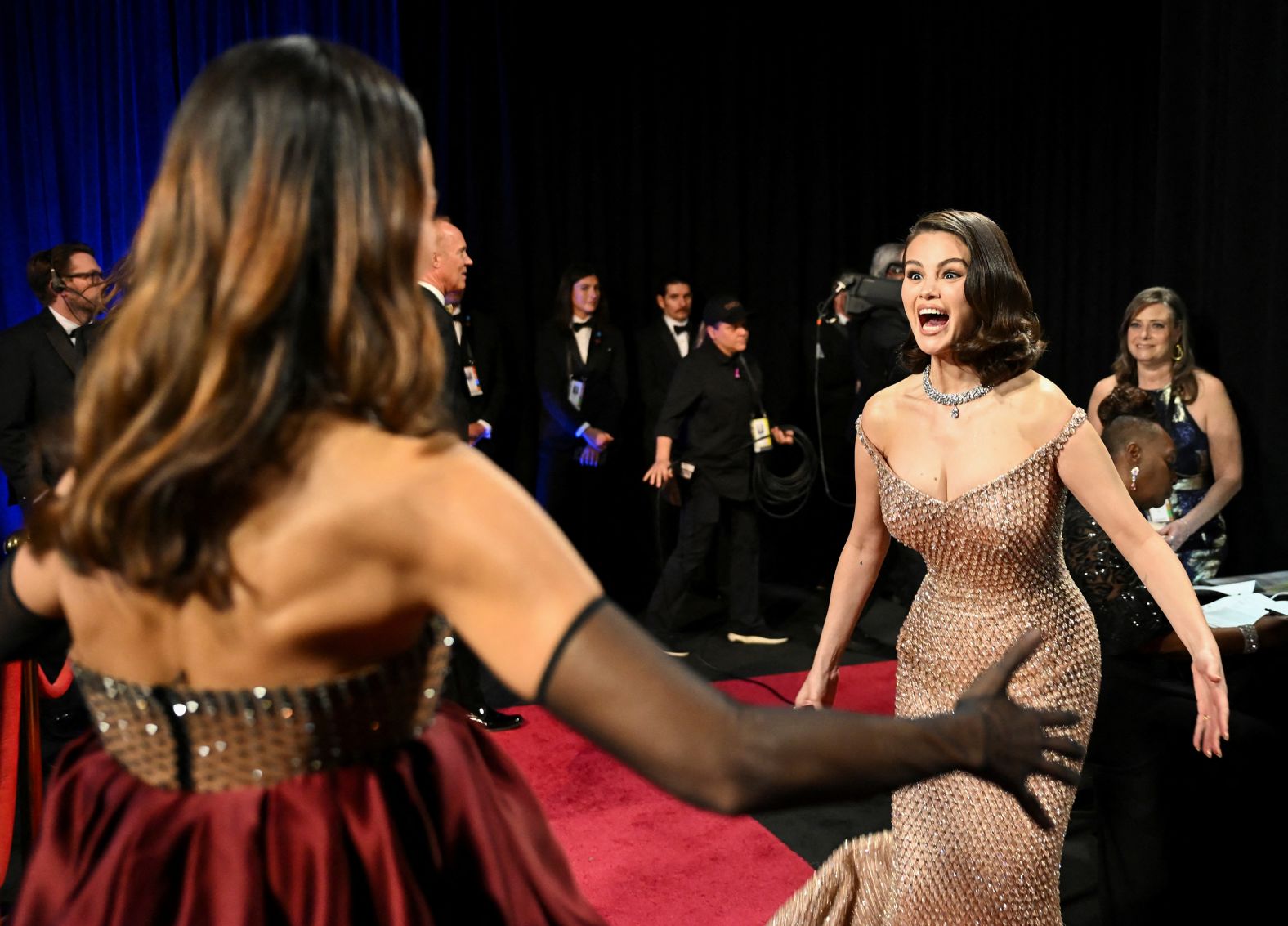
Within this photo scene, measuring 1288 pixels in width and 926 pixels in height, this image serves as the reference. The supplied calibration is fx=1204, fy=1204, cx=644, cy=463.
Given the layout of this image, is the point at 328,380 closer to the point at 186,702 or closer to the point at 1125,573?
the point at 186,702

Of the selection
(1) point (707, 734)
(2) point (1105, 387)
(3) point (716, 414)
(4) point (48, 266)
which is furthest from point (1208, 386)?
(4) point (48, 266)

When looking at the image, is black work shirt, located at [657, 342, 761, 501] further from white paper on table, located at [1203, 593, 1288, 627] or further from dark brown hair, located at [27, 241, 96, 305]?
white paper on table, located at [1203, 593, 1288, 627]

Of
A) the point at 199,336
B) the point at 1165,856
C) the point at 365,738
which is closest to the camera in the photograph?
the point at 199,336

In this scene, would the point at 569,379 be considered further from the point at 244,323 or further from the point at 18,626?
the point at 244,323

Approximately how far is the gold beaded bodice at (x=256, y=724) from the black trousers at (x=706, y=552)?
5281mm

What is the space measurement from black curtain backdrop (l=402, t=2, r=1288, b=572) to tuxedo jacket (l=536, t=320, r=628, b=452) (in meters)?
0.33

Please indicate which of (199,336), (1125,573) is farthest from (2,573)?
(1125,573)

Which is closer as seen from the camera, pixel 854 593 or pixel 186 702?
pixel 186 702

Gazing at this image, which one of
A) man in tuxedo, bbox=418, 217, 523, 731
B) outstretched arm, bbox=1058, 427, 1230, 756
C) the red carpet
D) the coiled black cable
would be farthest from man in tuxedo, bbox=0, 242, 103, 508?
outstretched arm, bbox=1058, 427, 1230, 756

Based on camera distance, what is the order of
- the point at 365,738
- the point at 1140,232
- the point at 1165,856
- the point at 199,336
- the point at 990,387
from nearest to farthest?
the point at 199,336 → the point at 365,738 → the point at 990,387 → the point at 1165,856 → the point at 1140,232

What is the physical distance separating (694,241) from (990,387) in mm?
5225

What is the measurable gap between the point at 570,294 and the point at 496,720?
9.58 ft

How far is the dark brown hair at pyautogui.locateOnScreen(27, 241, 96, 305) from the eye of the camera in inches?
199

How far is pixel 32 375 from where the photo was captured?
497 centimetres
